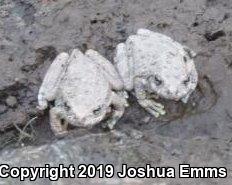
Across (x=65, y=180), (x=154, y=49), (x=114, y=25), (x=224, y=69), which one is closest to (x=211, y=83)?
(x=224, y=69)

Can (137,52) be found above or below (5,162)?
above

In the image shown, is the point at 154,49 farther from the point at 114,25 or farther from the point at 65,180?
the point at 65,180

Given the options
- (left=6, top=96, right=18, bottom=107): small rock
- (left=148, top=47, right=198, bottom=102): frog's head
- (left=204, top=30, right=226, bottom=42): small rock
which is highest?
(left=204, top=30, right=226, bottom=42): small rock

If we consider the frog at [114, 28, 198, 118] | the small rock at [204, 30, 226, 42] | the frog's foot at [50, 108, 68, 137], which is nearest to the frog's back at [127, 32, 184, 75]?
the frog at [114, 28, 198, 118]

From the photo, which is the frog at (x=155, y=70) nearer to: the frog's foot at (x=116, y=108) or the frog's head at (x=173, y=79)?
the frog's head at (x=173, y=79)

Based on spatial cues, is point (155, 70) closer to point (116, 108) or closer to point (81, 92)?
point (116, 108)

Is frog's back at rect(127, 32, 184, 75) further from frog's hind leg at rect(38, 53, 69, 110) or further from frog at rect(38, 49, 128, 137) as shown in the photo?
frog's hind leg at rect(38, 53, 69, 110)

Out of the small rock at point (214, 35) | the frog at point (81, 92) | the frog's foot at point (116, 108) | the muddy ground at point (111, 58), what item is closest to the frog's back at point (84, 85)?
the frog at point (81, 92)
